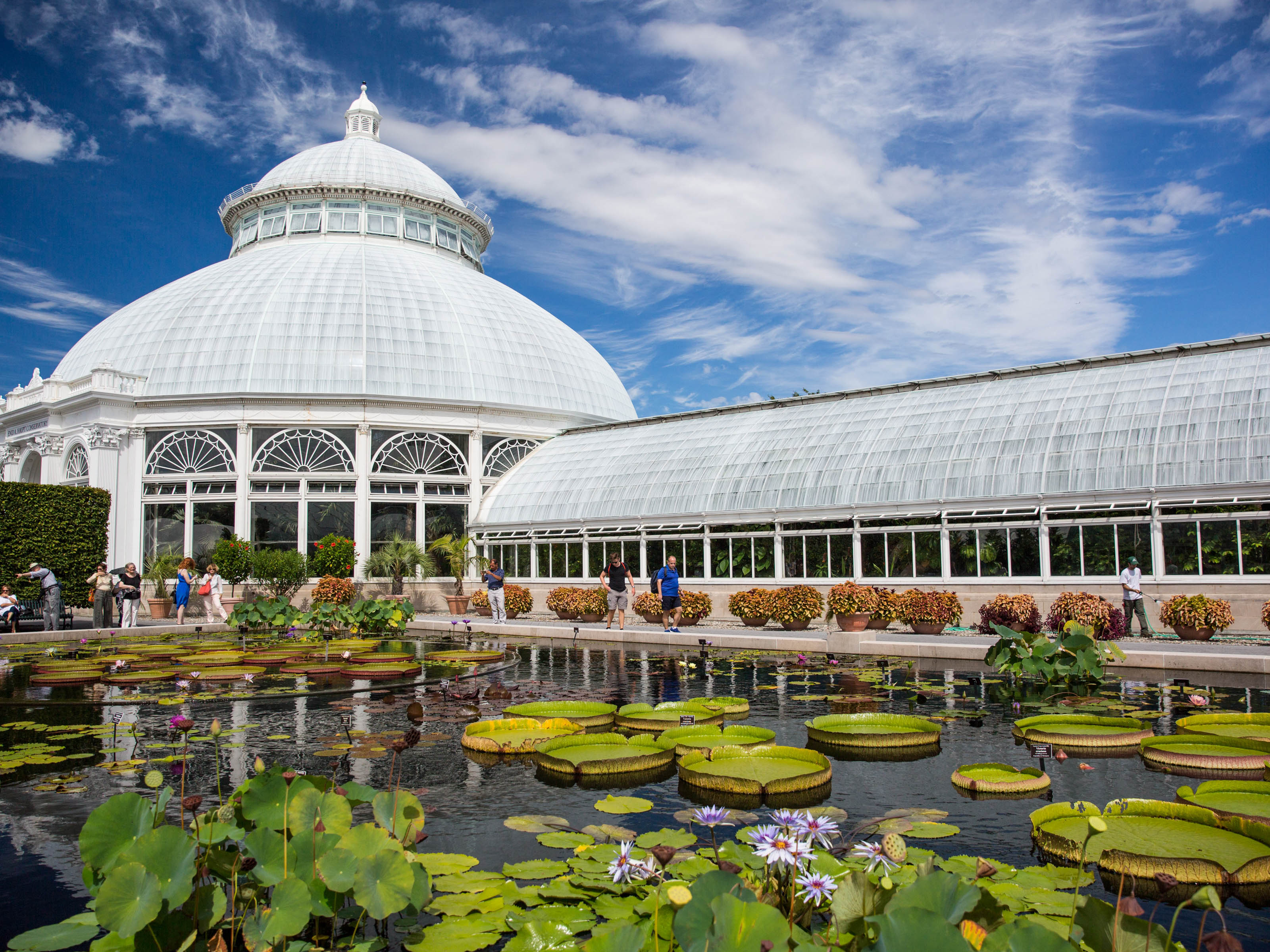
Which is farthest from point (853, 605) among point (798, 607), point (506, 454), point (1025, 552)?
point (506, 454)

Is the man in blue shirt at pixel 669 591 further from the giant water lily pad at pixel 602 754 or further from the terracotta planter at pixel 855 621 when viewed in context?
the giant water lily pad at pixel 602 754

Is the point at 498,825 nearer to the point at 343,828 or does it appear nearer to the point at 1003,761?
the point at 343,828

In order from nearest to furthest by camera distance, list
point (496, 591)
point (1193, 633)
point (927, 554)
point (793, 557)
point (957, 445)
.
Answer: point (1193, 633), point (927, 554), point (957, 445), point (496, 591), point (793, 557)

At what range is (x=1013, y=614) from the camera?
1859 centimetres

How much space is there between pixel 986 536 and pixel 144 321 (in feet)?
119

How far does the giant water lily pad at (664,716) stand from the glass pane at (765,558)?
17.7 metres

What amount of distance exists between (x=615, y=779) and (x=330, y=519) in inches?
1247

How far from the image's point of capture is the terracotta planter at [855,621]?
2122 cm

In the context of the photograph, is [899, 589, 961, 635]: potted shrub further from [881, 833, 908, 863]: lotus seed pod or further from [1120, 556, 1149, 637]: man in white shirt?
[881, 833, 908, 863]: lotus seed pod

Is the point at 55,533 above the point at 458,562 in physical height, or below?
above

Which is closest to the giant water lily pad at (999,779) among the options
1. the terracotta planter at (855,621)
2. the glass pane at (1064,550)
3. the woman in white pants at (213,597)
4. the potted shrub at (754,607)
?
the terracotta planter at (855,621)

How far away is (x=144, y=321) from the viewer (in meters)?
39.2

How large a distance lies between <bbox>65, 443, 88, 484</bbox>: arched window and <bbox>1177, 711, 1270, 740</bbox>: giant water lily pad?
39.8 meters

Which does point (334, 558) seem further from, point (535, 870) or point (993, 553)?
point (535, 870)
